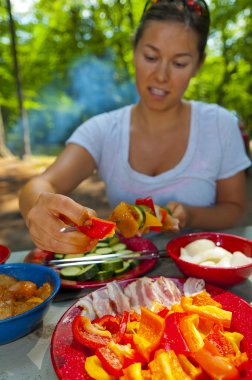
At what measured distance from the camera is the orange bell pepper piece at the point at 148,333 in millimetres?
1169

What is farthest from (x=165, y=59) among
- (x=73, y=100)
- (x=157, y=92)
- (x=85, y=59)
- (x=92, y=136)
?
(x=73, y=100)

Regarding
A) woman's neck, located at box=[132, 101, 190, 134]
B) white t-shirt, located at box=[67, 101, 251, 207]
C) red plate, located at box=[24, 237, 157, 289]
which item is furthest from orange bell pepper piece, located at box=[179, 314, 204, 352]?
woman's neck, located at box=[132, 101, 190, 134]

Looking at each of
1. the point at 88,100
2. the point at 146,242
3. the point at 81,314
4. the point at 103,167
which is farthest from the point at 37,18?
the point at 81,314

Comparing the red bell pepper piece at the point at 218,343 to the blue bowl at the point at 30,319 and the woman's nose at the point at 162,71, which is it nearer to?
the blue bowl at the point at 30,319

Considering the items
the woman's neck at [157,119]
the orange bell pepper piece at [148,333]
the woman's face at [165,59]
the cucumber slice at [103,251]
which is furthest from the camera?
the woman's neck at [157,119]

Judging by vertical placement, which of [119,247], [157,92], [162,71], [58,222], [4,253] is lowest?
[119,247]

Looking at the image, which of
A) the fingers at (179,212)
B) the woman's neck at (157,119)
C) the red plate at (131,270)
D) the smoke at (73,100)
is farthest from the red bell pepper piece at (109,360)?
the smoke at (73,100)

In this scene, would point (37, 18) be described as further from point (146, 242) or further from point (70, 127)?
point (146, 242)

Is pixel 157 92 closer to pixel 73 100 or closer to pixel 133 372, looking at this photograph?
pixel 133 372

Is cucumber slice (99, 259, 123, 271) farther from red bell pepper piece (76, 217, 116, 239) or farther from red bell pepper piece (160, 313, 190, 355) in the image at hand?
red bell pepper piece (160, 313, 190, 355)

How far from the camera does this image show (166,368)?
1081 mm

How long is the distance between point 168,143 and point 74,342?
2.04 meters

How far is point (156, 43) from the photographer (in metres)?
2.54

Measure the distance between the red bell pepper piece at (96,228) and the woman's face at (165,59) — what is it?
1.49 metres
